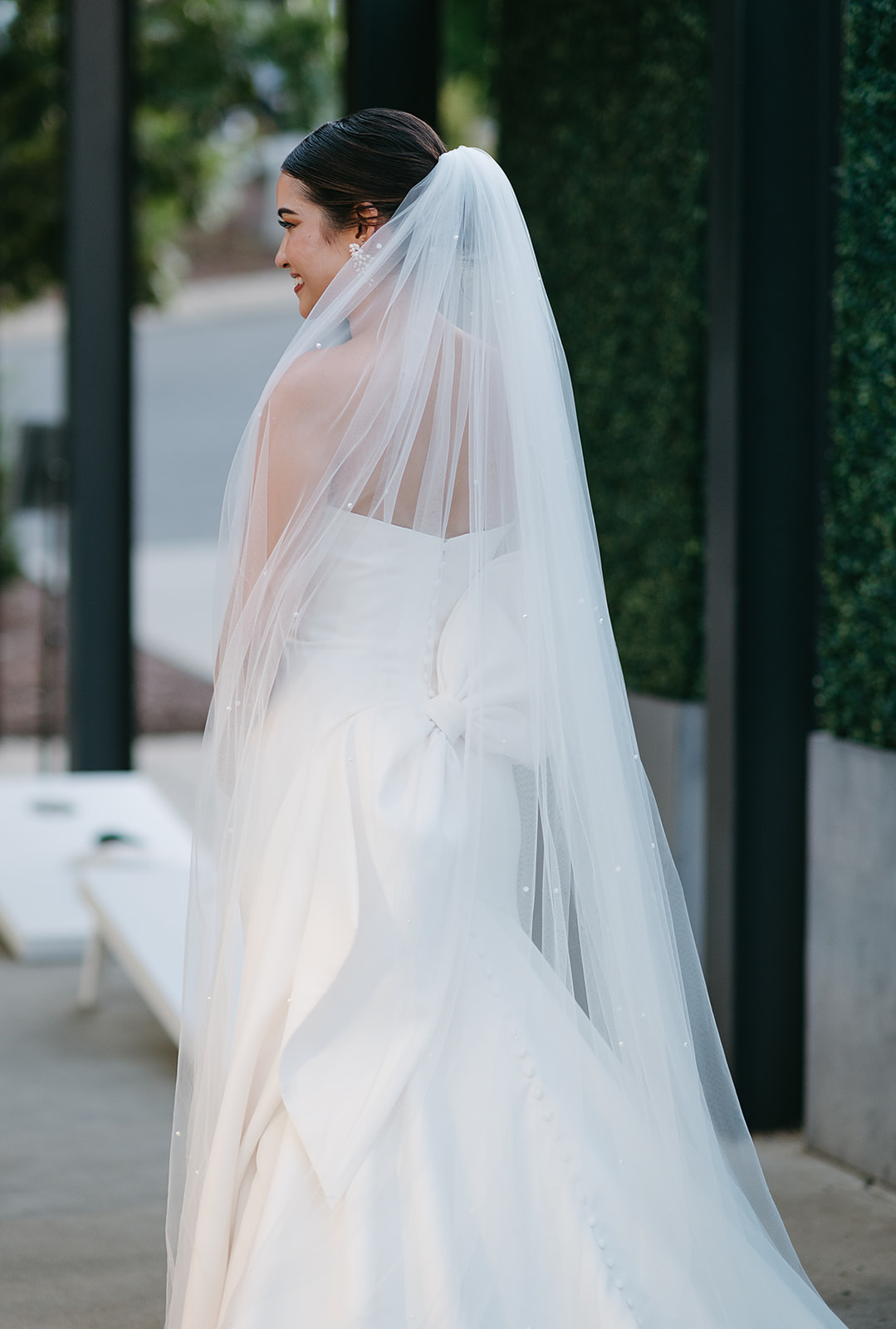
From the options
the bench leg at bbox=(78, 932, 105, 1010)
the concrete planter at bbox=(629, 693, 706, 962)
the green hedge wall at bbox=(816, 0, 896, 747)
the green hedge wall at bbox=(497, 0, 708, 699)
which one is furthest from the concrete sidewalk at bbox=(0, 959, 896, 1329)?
the green hedge wall at bbox=(497, 0, 708, 699)

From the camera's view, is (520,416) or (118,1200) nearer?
(520,416)

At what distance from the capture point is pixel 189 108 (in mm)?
8086

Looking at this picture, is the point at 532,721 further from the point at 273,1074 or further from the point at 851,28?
the point at 851,28

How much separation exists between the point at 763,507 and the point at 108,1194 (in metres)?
2.09

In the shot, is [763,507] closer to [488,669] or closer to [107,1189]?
[488,669]

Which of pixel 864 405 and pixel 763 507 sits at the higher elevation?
pixel 864 405

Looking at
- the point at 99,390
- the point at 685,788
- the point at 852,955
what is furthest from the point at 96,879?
the point at 852,955

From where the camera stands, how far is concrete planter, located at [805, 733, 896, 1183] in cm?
327

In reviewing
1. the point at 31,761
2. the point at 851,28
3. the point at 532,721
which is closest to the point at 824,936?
the point at 532,721

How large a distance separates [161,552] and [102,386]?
11.5 feet

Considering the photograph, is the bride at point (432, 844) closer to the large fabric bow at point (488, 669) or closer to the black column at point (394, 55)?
the large fabric bow at point (488, 669)

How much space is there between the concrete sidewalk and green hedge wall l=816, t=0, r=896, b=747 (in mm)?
991

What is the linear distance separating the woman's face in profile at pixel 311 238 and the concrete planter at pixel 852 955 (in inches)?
64.7

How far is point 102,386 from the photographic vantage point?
597cm
